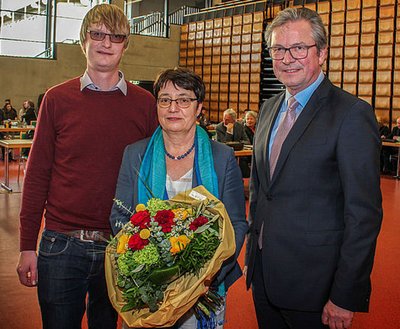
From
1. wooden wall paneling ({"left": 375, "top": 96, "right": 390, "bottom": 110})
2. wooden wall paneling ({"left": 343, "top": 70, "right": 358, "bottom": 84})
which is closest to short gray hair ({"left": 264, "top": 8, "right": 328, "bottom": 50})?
wooden wall paneling ({"left": 375, "top": 96, "right": 390, "bottom": 110})

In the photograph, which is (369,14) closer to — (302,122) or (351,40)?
(351,40)

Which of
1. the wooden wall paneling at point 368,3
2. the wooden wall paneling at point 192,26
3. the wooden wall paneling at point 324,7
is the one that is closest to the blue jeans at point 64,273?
the wooden wall paneling at point 368,3

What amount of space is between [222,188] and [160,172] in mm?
238

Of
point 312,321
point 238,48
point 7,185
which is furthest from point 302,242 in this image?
point 238,48

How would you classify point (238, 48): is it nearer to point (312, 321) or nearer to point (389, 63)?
point (389, 63)

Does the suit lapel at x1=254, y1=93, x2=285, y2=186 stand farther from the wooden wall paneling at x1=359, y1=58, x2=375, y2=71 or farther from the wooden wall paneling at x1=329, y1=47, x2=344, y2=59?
the wooden wall paneling at x1=329, y1=47, x2=344, y2=59

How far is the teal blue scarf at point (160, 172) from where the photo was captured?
1865 millimetres

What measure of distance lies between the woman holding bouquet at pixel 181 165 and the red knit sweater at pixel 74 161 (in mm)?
128

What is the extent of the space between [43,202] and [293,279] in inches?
40.1

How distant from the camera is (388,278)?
4.57 meters

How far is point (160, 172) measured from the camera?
1.90 metres

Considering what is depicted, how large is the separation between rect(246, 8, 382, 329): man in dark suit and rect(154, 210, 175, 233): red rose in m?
0.54

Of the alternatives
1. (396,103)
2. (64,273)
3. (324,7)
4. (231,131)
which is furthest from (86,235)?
(324,7)

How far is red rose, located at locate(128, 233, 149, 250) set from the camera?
1.51 meters
